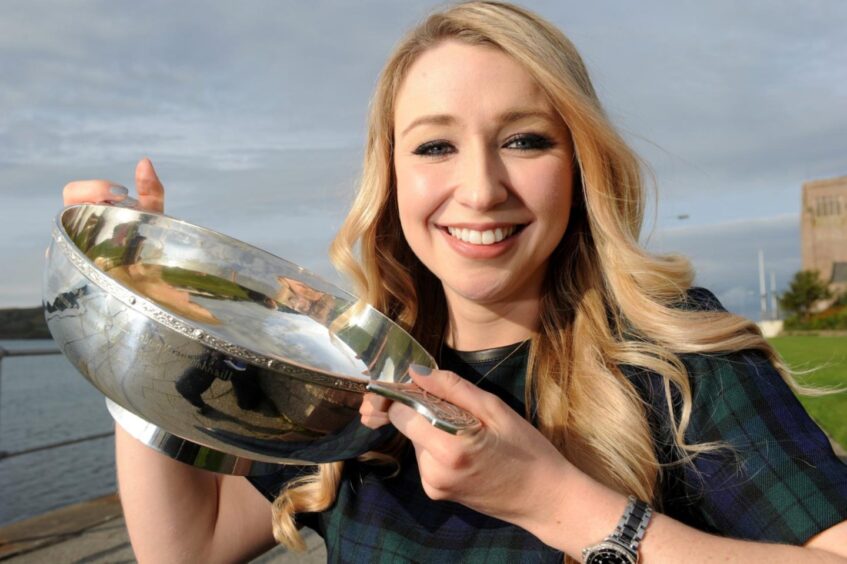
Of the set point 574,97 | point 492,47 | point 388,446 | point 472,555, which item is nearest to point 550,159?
point 574,97

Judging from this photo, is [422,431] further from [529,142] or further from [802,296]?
[802,296]

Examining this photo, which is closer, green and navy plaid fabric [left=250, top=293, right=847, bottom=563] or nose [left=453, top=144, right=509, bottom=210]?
green and navy plaid fabric [left=250, top=293, right=847, bottom=563]

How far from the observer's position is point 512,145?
1.73 meters

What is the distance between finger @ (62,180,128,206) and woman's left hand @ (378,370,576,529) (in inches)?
38.0

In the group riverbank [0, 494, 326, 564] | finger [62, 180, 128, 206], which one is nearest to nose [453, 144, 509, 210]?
finger [62, 180, 128, 206]

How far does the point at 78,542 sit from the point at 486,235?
3.67 metres

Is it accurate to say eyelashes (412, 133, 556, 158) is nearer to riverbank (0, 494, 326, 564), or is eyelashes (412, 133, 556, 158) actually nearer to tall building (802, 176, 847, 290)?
riverbank (0, 494, 326, 564)

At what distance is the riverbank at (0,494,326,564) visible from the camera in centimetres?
402

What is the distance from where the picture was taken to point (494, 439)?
1189mm

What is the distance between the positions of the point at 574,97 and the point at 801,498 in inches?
38.2

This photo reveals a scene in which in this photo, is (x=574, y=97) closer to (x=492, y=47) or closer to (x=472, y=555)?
(x=492, y=47)

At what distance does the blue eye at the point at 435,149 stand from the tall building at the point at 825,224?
76840 mm

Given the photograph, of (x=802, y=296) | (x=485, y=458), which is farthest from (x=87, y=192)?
(x=802, y=296)

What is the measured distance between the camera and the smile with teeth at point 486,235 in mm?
1720
